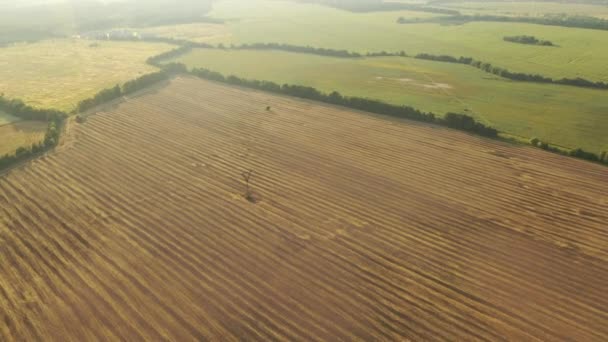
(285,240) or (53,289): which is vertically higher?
(285,240)

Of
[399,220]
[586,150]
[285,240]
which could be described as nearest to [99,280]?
[285,240]

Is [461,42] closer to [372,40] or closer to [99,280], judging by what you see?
[372,40]

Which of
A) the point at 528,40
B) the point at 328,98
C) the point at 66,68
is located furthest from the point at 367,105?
the point at 528,40

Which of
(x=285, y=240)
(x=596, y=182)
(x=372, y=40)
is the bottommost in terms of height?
(x=285, y=240)

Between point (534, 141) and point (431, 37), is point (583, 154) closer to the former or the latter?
point (534, 141)

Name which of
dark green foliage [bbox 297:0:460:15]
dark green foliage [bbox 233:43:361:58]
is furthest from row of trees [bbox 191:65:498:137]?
dark green foliage [bbox 297:0:460:15]

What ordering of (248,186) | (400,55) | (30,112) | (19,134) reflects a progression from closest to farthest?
1. (248,186)
2. (19,134)
3. (30,112)
4. (400,55)
